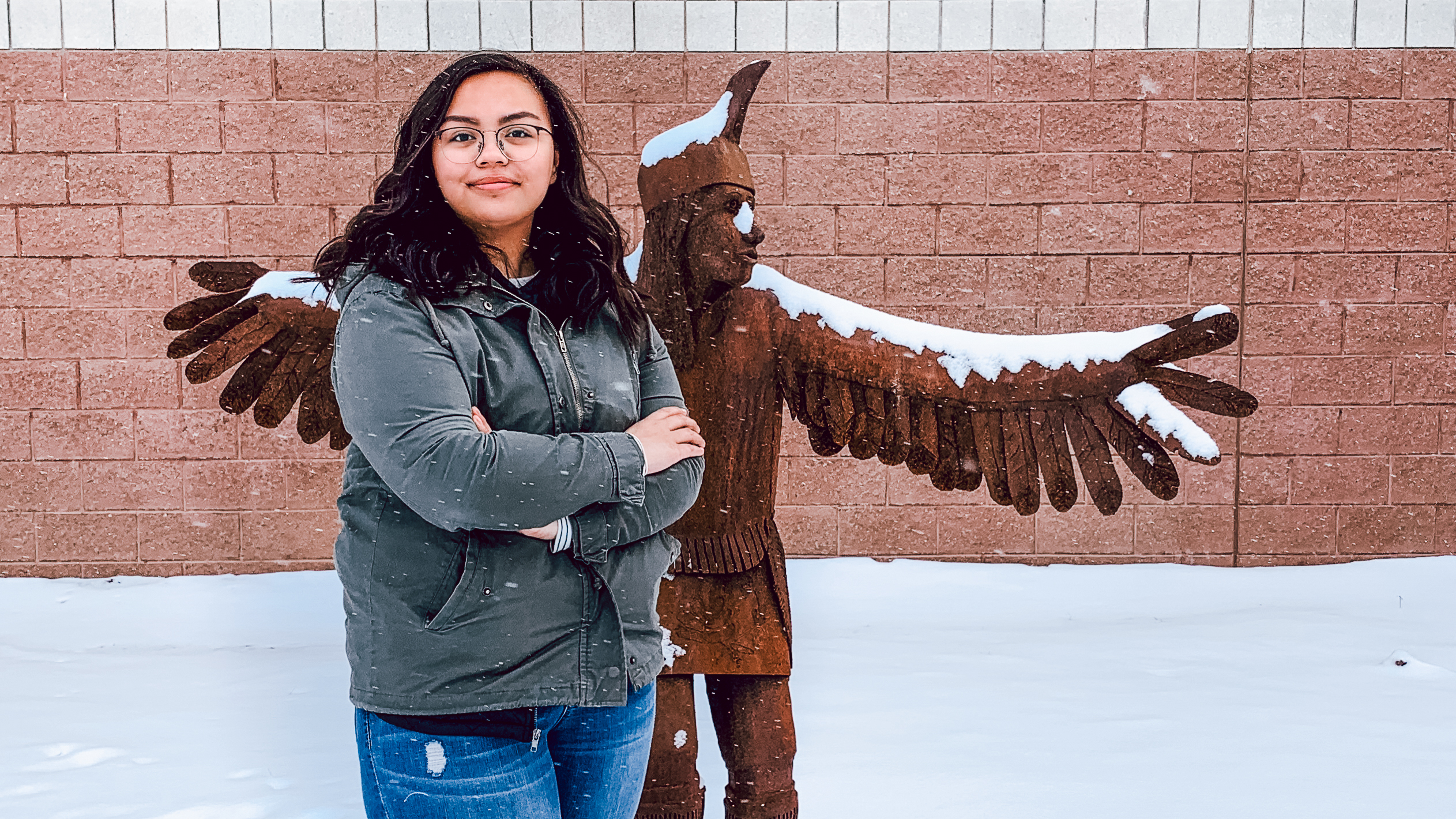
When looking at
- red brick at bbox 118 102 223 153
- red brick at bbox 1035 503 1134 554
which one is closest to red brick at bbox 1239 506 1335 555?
red brick at bbox 1035 503 1134 554

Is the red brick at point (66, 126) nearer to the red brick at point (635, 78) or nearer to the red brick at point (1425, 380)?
the red brick at point (635, 78)

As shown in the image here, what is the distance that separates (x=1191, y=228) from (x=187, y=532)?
13.2ft

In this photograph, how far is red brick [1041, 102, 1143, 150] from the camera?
3.86m

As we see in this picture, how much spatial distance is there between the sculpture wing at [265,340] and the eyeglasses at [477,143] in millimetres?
785

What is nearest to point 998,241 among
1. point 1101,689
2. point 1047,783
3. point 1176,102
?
point 1176,102

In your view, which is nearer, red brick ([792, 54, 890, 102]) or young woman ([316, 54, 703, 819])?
young woman ([316, 54, 703, 819])

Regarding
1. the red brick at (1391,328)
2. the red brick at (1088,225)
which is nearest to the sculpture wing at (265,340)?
the red brick at (1088,225)

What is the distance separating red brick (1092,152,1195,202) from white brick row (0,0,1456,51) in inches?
16.1

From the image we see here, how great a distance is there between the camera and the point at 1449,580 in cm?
398

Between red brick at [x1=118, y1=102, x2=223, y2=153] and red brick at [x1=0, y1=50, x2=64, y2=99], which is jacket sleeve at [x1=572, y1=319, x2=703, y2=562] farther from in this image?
red brick at [x1=0, y1=50, x2=64, y2=99]

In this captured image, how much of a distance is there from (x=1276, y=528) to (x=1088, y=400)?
2.77 m

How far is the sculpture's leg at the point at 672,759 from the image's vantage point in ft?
5.87

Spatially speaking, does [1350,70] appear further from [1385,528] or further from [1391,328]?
[1385,528]

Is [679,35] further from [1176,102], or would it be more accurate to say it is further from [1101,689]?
[1101,689]
